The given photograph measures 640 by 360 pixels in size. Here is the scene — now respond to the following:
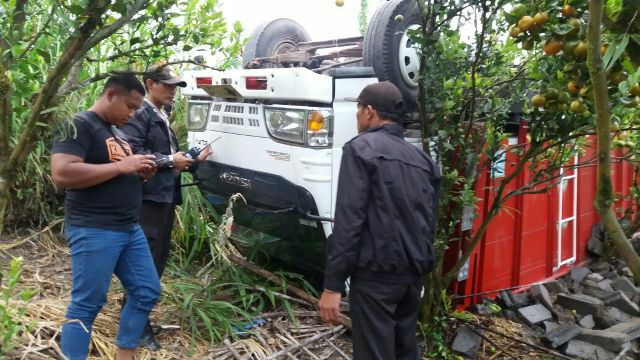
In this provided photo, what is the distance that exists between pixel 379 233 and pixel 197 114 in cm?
264

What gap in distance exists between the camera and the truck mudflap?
13.4 feet

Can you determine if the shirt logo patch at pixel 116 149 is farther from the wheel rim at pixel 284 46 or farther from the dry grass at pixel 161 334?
the wheel rim at pixel 284 46

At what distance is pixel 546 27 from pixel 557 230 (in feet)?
14.4

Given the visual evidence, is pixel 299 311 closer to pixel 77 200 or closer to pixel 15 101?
pixel 77 200

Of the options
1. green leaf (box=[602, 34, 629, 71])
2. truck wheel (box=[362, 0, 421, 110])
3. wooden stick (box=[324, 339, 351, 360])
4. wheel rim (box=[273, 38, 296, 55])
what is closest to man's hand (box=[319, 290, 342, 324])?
wooden stick (box=[324, 339, 351, 360])

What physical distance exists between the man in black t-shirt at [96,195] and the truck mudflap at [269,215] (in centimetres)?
112

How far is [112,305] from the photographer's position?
172 inches

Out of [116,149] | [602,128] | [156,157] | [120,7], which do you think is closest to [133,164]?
[116,149]

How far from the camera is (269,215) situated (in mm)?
4355

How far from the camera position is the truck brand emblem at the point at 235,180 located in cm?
444

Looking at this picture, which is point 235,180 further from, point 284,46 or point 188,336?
point 284,46

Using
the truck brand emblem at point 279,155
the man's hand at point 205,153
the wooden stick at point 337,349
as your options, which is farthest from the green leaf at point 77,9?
the wooden stick at point 337,349

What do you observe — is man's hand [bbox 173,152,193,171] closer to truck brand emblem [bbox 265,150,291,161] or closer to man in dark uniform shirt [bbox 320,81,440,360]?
truck brand emblem [bbox 265,150,291,161]

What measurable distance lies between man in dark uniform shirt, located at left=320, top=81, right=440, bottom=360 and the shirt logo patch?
4.01 feet
